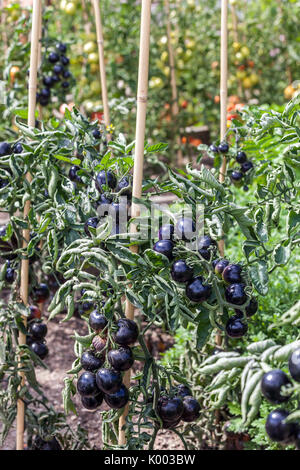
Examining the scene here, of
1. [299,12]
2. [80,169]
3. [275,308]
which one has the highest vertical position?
[299,12]

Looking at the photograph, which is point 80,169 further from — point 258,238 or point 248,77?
point 248,77

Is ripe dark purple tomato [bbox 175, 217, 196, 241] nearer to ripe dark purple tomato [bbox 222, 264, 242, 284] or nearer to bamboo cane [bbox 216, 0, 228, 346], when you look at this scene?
ripe dark purple tomato [bbox 222, 264, 242, 284]

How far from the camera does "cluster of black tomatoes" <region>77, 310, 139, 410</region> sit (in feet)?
3.50

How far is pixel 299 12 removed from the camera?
169 inches

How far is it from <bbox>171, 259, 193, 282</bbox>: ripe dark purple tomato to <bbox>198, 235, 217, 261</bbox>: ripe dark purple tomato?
59 millimetres

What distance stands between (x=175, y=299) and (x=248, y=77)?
3629mm

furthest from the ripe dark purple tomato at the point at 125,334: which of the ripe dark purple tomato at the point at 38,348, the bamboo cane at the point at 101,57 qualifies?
the bamboo cane at the point at 101,57

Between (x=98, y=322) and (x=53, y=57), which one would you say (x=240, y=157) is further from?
(x=53, y=57)

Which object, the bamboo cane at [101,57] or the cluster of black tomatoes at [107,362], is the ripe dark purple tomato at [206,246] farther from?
the bamboo cane at [101,57]

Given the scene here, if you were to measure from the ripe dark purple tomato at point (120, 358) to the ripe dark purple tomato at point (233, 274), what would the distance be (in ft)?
0.85

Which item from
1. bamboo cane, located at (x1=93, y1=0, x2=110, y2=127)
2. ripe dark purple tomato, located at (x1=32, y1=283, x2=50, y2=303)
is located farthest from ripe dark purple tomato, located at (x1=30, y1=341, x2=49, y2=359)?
bamboo cane, located at (x1=93, y1=0, x2=110, y2=127)
